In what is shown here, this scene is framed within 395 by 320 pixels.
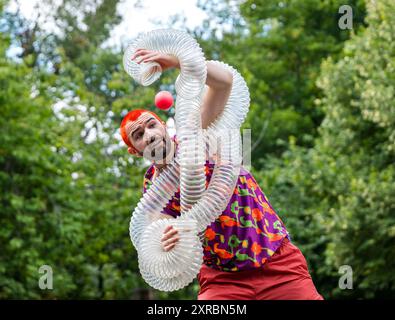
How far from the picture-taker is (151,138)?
4.38 m

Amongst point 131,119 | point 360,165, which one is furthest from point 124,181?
point 131,119

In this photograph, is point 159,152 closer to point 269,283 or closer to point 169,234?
point 169,234

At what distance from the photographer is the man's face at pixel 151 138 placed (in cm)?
438

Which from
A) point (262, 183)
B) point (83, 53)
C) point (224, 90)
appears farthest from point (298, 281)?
point (83, 53)

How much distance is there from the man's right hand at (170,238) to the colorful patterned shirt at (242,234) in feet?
0.69

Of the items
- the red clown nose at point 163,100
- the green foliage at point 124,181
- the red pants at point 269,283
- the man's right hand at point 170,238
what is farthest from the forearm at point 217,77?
the green foliage at point 124,181

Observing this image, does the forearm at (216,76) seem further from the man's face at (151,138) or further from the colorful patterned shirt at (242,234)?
the colorful patterned shirt at (242,234)

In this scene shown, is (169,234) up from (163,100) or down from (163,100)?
down

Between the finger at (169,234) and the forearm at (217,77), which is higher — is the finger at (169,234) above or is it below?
below

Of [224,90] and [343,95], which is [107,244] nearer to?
[343,95]

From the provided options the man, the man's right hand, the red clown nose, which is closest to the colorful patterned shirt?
the man

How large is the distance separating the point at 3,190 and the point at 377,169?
6247 millimetres

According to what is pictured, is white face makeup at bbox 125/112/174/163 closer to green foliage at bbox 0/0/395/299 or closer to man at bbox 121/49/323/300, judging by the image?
man at bbox 121/49/323/300

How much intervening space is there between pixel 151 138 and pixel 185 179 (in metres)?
0.31
